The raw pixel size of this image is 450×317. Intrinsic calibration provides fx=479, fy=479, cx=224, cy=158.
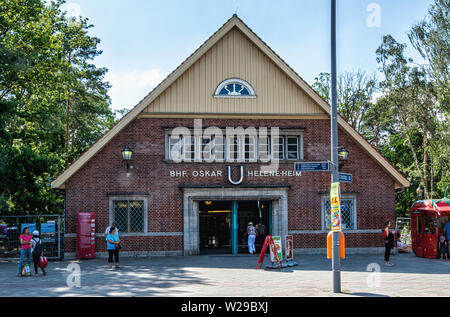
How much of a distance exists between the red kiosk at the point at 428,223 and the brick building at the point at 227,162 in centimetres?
133

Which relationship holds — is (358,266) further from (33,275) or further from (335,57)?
(33,275)

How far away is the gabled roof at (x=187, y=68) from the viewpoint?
1991 centimetres

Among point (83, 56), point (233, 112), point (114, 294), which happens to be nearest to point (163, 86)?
point (233, 112)

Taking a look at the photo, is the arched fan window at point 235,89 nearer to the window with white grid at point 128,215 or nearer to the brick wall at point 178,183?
the brick wall at point 178,183

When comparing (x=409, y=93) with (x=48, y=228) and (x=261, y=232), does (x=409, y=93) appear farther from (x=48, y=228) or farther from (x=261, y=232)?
(x=48, y=228)

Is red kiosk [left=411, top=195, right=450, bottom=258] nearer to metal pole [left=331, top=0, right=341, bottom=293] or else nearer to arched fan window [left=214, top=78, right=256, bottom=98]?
arched fan window [left=214, top=78, right=256, bottom=98]

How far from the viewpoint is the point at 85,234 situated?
19.6m

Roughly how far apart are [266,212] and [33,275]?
1071 centimetres

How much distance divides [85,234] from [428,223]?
14.8 metres

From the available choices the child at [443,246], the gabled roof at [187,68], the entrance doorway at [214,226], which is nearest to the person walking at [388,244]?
the child at [443,246]

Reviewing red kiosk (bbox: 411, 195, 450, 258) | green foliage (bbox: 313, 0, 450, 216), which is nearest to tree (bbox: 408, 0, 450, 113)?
green foliage (bbox: 313, 0, 450, 216)

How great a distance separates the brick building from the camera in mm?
20484

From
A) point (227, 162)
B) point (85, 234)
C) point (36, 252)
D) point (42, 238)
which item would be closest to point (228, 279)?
point (36, 252)

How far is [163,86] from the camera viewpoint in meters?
20.4
